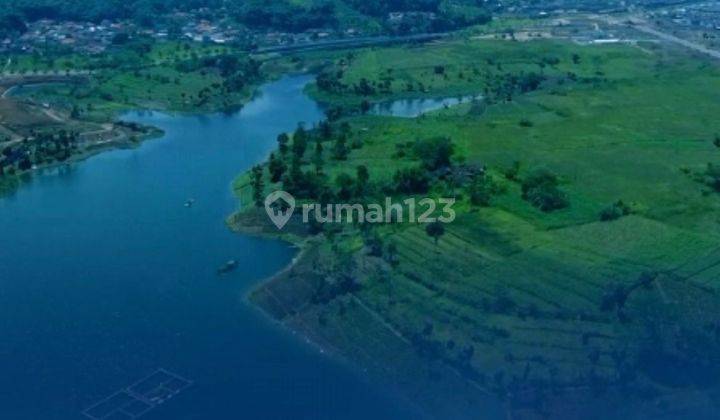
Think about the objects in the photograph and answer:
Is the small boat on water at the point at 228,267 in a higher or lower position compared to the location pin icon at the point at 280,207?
lower

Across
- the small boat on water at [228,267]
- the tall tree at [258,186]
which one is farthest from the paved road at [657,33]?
the small boat on water at [228,267]

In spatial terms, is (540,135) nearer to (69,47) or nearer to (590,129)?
(590,129)

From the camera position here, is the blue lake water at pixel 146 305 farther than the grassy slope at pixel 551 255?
No

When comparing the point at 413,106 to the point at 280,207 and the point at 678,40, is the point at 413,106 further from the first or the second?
the point at 678,40

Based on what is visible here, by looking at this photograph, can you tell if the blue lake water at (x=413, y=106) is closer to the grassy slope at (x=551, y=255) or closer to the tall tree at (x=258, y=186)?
the grassy slope at (x=551, y=255)

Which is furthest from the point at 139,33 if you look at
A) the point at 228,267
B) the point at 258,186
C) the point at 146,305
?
the point at 146,305
